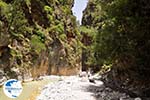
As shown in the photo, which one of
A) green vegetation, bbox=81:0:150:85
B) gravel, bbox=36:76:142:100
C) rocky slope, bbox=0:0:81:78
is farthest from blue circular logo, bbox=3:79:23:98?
rocky slope, bbox=0:0:81:78

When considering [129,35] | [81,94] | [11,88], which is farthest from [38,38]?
[11,88]

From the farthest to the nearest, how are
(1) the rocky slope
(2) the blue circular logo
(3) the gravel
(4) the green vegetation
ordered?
(1) the rocky slope, (3) the gravel, (4) the green vegetation, (2) the blue circular logo

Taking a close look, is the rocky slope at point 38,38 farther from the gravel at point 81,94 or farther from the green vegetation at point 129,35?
the green vegetation at point 129,35

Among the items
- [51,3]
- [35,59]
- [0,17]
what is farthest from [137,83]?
[51,3]

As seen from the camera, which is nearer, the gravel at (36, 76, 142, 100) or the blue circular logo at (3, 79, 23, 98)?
the blue circular logo at (3, 79, 23, 98)

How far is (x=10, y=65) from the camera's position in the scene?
2309 centimetres

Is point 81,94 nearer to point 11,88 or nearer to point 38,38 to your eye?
point 11,88

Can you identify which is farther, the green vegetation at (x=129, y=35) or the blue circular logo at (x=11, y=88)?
the green vegetation at (x=129, y=35)

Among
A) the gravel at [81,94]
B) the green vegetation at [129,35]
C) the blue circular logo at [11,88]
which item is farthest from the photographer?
the gravel at [81,94]

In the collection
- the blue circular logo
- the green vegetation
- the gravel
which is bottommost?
the gravel

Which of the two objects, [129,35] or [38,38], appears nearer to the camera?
[129,35]

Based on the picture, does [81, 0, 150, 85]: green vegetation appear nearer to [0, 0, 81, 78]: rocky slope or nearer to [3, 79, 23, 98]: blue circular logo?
[3, 79, 23, 98]: blue circular logo

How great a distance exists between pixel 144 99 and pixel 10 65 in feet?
39.0

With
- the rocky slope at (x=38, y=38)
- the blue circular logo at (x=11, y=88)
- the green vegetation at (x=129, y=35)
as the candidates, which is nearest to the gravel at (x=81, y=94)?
the green vegetation at (x=129, y=35)
